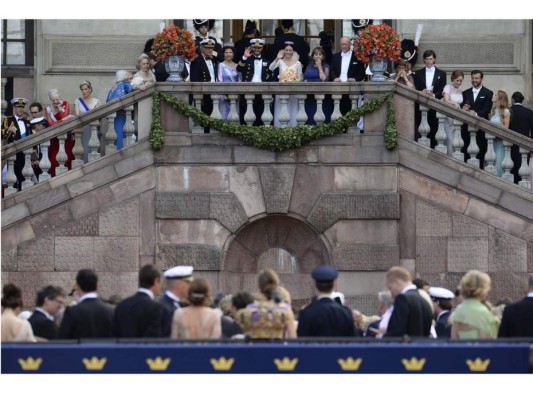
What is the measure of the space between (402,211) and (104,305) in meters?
7.97

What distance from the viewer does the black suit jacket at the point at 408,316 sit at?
20828 mm

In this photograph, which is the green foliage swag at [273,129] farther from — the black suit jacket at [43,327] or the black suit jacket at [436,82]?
the black suit jacket at [43,327]

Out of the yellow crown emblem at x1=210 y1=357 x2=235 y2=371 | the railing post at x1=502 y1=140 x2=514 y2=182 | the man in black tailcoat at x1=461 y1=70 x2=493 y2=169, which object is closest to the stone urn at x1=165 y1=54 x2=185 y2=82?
the man in black tailcoat at x1=461 y1=70 x2=493 y2=169

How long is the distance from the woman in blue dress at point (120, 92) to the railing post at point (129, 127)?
0.10 metres

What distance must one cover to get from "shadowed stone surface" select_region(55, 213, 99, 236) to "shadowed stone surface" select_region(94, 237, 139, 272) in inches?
5.7

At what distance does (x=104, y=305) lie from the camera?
20875 millimetres

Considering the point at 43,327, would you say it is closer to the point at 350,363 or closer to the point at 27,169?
the point at 350,363

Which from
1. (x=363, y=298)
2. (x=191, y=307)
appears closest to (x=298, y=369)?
(x=191, y=307)

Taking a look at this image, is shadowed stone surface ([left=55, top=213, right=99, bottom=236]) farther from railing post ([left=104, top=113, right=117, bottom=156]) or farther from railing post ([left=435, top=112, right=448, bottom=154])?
railing post ([left=435, top=112, right=448, bottom=154])

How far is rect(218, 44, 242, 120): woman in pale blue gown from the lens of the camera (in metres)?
28.1

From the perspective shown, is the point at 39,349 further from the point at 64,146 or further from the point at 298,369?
the point at 64,146

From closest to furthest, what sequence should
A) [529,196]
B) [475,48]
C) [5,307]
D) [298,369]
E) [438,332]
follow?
[298,369] → [5,307] → [438,332] → [529,196] → [475,48]

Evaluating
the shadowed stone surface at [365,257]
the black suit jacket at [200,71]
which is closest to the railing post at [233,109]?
the black suit jacket at [200,71]

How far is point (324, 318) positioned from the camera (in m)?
20.6
